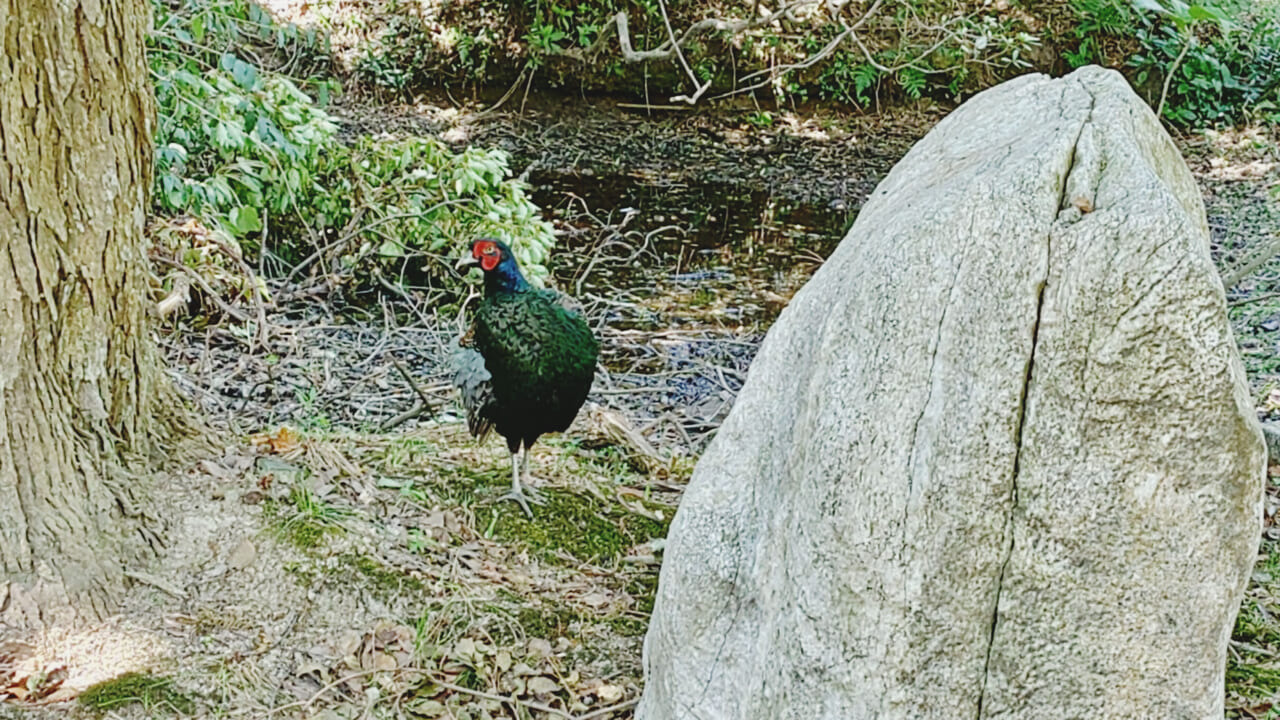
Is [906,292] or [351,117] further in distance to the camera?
[351,117]

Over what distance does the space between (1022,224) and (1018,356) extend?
0.21 meters

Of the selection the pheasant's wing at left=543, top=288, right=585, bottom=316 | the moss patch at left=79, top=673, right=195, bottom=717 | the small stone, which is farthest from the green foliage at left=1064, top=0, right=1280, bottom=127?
the moss patch at left=79, top=673, right=195, bottom=717

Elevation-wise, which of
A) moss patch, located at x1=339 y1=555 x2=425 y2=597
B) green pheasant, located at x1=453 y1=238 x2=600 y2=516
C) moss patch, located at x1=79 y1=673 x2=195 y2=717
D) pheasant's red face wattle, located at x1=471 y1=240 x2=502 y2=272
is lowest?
moss patch, located at x1=79 y1=673 x2=195 y2=717

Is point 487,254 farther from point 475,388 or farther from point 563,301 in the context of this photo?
point 475,388

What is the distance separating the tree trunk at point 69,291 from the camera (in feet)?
8.85

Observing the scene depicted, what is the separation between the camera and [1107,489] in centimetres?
188

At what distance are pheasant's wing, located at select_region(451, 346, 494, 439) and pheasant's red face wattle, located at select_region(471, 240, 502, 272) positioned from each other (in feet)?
0.98

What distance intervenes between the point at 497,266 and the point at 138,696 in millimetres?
1688

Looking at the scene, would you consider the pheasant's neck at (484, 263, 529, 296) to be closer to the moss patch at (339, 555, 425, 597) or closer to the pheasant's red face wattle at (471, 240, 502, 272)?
the pheasant's red face wattle at (471, 240, 502, 272)

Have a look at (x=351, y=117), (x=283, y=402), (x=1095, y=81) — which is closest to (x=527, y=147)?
(x=351, y=117)

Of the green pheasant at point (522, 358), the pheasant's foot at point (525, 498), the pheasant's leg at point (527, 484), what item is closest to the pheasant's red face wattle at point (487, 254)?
the green pheasant at point (522, 358)

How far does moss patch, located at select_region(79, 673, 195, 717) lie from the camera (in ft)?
8.95

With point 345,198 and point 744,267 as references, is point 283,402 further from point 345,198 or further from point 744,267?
point 744,267

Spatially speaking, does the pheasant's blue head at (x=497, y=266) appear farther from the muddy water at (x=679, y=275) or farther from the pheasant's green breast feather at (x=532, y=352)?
the muddy water at (x=679, y=275)
